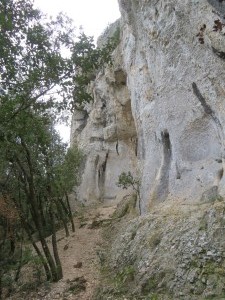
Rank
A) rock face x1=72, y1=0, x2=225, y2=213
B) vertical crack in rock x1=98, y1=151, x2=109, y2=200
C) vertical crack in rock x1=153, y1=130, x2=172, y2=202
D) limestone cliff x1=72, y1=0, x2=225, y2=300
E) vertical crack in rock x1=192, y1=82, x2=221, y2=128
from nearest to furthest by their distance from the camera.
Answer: limestone cliff x1=72, y1=0, x2=225, y2=300, rock face x1=72, y1=0, x2=225, y2=213, vertical crack in rock x1=192, y1=82, x2=221, y2=128, vertical crack in rock x1=153, y1=130, x2=172, y2=202, vertical crack in rock x1=98, y1=151, x2=109, y2=200

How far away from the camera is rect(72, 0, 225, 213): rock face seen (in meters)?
13.0

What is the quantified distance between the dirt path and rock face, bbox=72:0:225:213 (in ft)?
11.6

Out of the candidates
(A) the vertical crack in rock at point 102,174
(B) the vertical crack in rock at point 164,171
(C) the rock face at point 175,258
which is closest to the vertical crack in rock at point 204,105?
(B) the vertical crack in rock at point 164,171

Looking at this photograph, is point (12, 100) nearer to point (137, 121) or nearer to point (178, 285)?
point (178, 285)

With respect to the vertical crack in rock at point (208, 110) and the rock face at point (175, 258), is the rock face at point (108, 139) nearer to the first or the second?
the vertical crack in rock at point (208, 110)

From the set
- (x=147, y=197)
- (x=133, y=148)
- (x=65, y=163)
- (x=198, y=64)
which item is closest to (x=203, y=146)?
(x=198, y=64)

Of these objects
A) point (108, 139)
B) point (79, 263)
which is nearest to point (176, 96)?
point (79, 263)

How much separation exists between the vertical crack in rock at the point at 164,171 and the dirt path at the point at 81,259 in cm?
373

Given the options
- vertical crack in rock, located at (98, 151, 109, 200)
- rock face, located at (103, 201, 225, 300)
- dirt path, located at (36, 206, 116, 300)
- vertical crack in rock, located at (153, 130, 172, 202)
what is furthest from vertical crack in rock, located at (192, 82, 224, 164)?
vertical crack in rock, located at (98, 151, 109, 200)

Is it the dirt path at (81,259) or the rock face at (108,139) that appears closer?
the dirt path at (81,259)

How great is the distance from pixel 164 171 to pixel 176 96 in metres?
3.45

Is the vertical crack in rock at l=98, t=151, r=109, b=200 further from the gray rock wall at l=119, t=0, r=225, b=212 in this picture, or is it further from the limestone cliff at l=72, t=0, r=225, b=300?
the gray rock wall at l=119, t=0, r=225, b=212

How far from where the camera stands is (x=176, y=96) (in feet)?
51.9

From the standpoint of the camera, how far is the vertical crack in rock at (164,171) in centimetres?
1617
